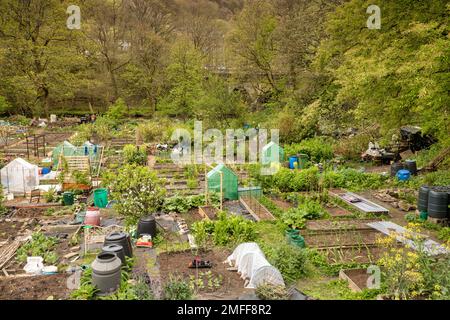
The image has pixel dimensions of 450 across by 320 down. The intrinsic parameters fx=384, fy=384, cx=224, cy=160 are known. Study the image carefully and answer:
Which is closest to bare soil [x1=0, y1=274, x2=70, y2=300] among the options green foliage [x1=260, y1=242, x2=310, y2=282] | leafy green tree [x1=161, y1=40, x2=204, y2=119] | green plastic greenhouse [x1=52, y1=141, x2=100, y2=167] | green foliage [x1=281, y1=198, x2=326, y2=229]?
green foliage [x1=260, y1=242, x2=310, y2=282]

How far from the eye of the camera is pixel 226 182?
12.0 metres

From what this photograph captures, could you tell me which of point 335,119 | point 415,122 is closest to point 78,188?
point 415,122

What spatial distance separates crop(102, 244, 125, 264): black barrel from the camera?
6988 mm

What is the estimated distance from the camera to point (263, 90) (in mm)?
28891

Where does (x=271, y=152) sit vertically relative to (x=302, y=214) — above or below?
above

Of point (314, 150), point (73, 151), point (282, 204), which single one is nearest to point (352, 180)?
point (314, 150)

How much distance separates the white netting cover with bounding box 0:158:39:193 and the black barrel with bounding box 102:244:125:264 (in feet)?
21.8

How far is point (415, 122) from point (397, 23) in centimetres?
323

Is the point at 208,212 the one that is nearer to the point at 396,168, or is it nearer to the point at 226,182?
the point at 226,182

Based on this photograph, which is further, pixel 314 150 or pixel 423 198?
pixel 314 150

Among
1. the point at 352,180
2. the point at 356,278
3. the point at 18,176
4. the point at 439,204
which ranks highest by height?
the point at 18,176

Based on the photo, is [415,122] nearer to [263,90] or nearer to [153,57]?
[263,90]

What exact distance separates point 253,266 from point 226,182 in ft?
17.7

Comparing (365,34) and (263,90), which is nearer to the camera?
(365,34)
